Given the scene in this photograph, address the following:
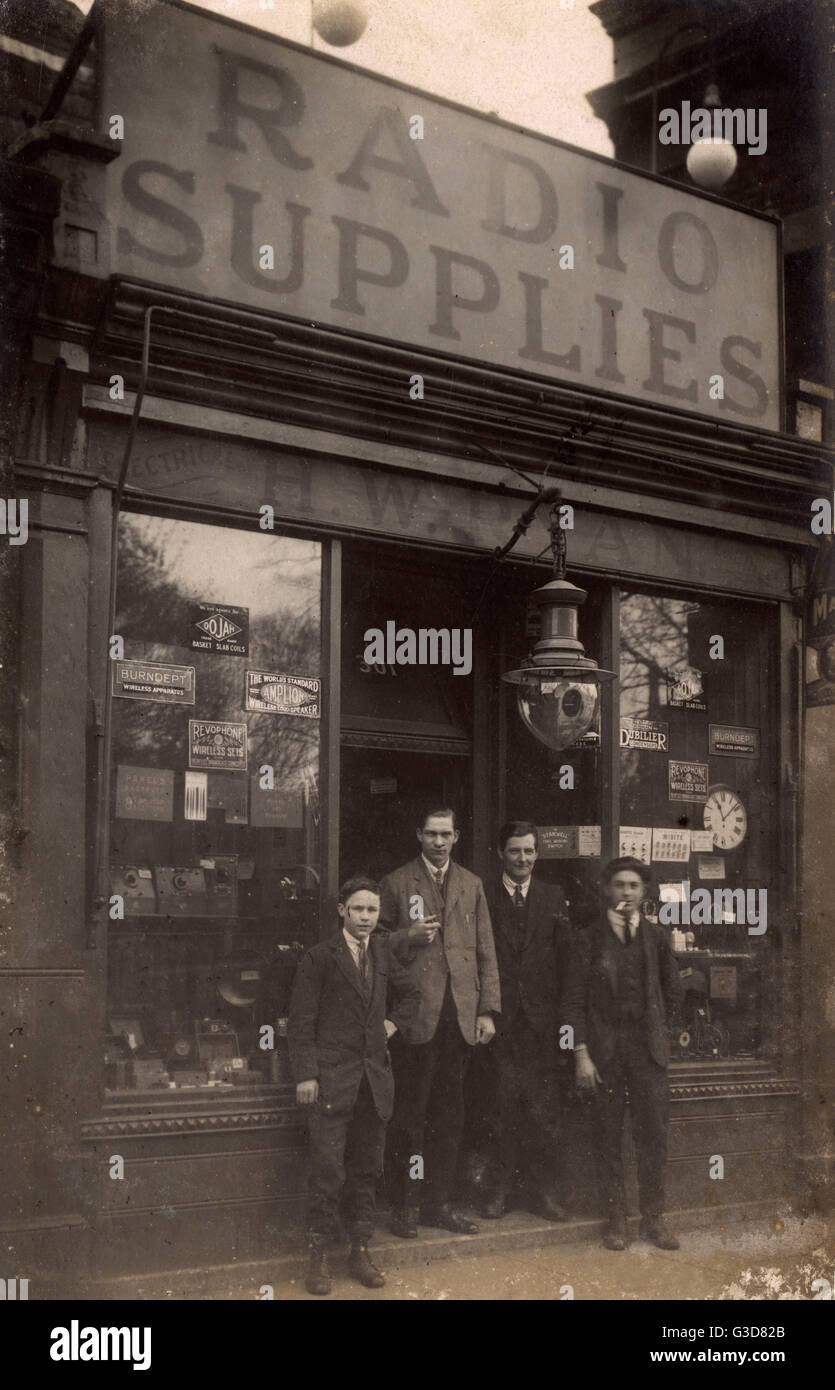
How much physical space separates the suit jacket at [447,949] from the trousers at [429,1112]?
0.23 ft

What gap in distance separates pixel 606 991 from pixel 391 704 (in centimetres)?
201

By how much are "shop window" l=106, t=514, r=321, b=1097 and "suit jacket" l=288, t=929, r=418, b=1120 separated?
462mm

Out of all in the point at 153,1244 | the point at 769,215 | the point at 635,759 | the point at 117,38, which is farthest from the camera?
the point at 769,215

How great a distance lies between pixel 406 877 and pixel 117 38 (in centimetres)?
447

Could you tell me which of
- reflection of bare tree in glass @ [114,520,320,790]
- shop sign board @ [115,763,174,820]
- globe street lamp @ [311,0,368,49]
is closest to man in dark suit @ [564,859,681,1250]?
reflection of bare tree in glass @ [114,520,320,790]

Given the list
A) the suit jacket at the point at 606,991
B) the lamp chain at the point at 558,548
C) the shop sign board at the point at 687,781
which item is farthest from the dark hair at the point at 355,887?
the shop sign board at the point at 687,781

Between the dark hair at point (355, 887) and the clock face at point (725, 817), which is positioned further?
the clock face at point (725, 817)

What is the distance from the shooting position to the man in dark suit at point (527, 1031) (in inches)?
307

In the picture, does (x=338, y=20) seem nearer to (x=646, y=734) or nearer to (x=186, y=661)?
(x=186, y=661)

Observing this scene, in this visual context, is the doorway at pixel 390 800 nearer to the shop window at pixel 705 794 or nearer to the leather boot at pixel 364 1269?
the shop window at pixel 705 794

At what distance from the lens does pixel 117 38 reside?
714 centimetres

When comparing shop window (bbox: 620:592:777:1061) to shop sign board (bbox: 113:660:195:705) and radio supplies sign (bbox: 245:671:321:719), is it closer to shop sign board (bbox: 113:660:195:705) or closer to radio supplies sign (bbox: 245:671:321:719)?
radio supplies sign (bbox: 245:671:321:719)

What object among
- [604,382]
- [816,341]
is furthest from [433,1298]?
[816,341]

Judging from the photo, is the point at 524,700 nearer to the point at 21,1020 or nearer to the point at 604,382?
the point at 604,382
